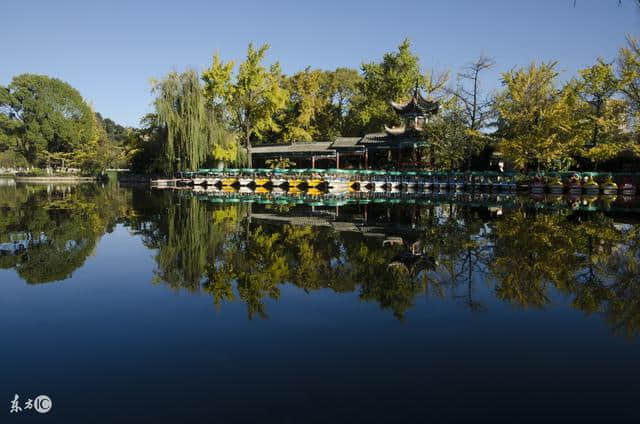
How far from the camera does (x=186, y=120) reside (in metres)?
35.6

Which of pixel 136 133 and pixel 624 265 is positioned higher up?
pixel 136 133

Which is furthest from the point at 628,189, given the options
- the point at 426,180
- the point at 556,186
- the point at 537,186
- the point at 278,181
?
the point at 278,181

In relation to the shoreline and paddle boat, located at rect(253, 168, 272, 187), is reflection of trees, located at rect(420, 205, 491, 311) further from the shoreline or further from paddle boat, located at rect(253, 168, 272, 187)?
the shoreline

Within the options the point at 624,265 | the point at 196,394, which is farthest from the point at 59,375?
the point at 624,265

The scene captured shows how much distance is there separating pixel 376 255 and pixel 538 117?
89.2ft

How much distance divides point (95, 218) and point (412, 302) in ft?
41.1

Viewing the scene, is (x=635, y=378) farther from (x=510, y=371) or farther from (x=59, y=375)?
(x=59, y=375)

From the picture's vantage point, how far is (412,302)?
19.6 feet

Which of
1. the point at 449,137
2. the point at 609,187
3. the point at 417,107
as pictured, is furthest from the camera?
the point at 417,107

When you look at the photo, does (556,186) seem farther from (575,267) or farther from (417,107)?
(575,267)

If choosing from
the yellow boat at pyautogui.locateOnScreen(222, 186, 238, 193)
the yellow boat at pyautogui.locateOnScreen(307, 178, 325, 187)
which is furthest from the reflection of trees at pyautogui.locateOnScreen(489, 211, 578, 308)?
the yellow boat at pyautogui.locateOnScreen(222, 186, 238, 193)

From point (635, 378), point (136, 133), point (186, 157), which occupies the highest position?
point (136, 133)

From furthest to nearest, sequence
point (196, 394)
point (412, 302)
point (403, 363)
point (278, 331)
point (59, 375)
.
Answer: point (412, 302) < point (278, 331) < point (403, 363) < point (59, 375) < point (196, 394)

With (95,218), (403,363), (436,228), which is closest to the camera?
(403,363)
